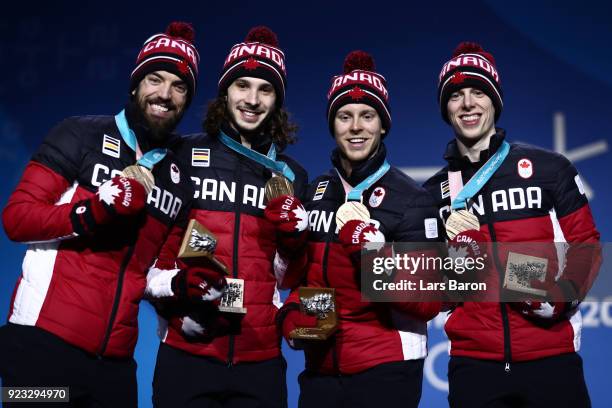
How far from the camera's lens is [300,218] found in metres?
2.36

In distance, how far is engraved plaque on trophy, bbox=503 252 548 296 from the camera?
232 cm

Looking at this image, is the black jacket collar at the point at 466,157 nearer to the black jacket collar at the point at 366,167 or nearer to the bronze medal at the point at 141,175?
the black jacket collar at the point at 366,167

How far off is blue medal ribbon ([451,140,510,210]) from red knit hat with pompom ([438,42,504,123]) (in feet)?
0.91

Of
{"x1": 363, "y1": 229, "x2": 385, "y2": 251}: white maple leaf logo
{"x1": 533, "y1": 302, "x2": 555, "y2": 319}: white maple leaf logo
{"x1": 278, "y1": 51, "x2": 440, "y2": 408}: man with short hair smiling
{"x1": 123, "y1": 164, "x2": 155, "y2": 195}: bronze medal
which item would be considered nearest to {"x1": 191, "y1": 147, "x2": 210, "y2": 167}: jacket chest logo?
{"x1": 123, "y1": 164, "x2": 155, "y2": 195}: bronze medal

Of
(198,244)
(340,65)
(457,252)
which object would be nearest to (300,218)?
(198,244)

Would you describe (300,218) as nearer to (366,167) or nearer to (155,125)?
(366,167)

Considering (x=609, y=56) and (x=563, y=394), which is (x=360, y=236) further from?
(x=609, y=56)

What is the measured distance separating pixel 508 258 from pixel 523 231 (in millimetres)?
147

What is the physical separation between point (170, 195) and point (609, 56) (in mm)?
3134

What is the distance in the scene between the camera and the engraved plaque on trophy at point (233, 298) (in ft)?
7.61

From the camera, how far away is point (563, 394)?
7.57 ft

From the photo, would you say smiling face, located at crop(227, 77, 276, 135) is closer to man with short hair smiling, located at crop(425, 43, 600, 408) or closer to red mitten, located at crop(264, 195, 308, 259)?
red mitten, located at crop(264, 195, 308, 259)

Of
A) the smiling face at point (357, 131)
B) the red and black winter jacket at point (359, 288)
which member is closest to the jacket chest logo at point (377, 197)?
the red and black winter jacket at point (359, 288)

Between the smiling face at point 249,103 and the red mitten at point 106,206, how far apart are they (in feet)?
2.06
